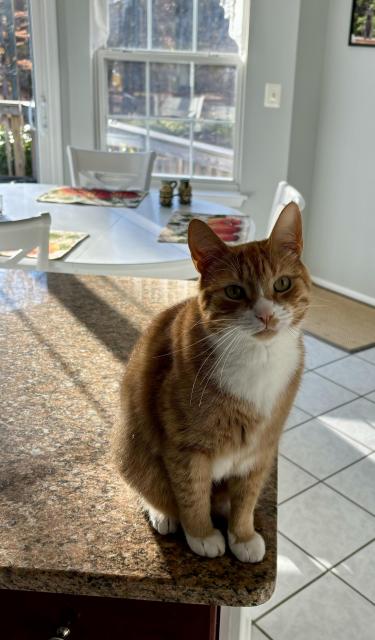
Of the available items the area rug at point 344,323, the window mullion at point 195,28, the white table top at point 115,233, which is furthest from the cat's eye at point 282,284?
the window mullion at point 195,28

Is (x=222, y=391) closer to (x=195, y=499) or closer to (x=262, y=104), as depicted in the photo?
(x=195, y=499)

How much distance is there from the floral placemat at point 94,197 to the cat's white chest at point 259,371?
211cm

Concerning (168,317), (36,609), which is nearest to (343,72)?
(168,317)

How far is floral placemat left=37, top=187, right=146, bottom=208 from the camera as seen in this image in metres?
2.79

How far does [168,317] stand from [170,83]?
Result: 3.49 m

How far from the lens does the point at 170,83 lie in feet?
13.3

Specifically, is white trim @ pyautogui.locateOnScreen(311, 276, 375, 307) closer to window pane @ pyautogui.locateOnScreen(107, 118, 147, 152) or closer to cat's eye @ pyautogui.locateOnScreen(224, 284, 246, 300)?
window pane @ pyautogui.locateOnScreen(107, 118, 147, 152)

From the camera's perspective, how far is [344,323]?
12.3 feet

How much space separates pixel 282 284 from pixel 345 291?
11.6ft

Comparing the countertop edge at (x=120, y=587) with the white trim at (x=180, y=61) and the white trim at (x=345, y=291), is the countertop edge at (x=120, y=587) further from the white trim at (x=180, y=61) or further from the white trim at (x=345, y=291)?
the white trim at (x=180, y=61)

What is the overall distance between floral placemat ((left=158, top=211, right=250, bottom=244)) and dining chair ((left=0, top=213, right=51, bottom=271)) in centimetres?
44

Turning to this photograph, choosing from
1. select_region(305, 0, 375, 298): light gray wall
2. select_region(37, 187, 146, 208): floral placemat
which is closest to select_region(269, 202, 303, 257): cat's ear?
select_region(37, 187, 146, 208): floral placemat

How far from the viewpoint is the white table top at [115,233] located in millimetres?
2078

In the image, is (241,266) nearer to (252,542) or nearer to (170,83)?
(252,542)
